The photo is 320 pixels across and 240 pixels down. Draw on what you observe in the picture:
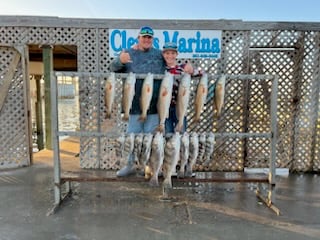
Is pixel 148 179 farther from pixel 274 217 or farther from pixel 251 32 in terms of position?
pixel 251 32

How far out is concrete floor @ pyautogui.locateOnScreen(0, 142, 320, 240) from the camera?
2.91 m

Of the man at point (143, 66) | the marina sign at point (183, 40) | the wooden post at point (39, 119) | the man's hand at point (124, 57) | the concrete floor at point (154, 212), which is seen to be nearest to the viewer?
the concrete floor at point (154, 212)

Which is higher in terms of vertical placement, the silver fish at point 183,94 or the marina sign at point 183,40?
the marina sign at point 183,40

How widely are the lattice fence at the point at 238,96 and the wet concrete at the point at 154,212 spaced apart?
2.29ft

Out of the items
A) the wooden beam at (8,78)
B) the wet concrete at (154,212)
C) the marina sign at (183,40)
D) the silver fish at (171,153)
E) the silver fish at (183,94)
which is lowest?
the wet concrete at (154,212)

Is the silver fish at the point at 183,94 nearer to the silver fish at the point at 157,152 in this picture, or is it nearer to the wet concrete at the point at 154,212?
the silver fish at the point at 157,152

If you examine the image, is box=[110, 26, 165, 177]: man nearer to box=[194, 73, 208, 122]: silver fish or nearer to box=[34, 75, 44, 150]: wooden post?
box=[194, 73, 208, 122]: silver fish

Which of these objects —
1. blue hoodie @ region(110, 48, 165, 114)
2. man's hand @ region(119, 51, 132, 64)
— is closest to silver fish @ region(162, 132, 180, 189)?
blue hoodie @ region(110, 48, 165, 114)

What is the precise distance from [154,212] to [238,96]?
2348 millimetres

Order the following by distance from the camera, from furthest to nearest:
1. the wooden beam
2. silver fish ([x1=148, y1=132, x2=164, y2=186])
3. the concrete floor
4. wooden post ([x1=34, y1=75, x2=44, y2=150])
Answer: wooden post ([x1=34, y1=75, x2=44, y2=150]) → the wooden beam → silver fish ([x1=148, y1=132, x2=164, y2=186]) → the concrete floor

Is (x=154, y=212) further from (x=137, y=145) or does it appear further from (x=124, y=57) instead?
(x=124, y=57)

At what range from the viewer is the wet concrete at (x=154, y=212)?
2916 mm

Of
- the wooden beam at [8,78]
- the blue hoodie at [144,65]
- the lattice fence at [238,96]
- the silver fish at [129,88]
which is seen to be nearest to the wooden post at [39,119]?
the lattice fence at [238,96]

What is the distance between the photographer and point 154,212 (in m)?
3.39
